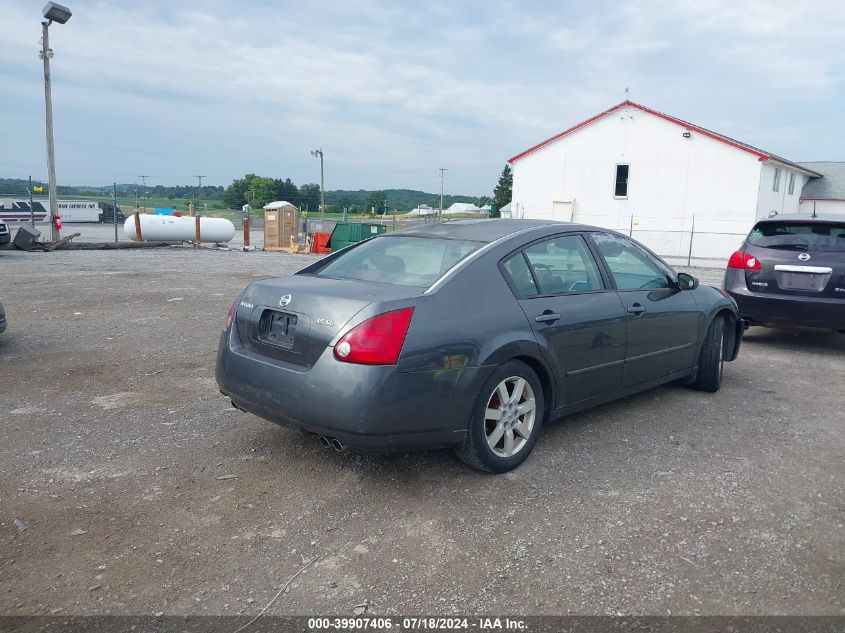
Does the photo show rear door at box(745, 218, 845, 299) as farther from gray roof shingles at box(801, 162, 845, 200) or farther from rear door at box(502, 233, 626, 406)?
gray roof shingles at box(801, 162, 845, 200)

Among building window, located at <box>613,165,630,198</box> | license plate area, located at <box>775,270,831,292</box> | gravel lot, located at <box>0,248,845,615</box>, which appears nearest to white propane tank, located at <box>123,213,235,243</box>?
building window, located at <box>613,165,630,198</box>

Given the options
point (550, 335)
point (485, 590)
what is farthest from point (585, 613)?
point (550, 335)

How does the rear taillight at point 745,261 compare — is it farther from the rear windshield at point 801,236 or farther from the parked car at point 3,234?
the parked car at point 3,234

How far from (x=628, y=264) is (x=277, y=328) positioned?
2.74 metres

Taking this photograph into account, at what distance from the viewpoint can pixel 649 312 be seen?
5027 millimetres

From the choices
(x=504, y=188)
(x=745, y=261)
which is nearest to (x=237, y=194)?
(x=504, y=188)

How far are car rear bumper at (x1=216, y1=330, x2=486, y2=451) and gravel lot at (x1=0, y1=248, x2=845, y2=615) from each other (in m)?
0.39

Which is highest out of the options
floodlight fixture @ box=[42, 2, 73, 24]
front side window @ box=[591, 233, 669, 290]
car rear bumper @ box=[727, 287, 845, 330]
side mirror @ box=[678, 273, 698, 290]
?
floodlight fixture @ box=[42, 2, 73, 24]

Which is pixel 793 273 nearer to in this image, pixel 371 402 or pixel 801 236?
pixel 801 236

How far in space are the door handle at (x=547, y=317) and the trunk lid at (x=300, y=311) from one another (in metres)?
0.81

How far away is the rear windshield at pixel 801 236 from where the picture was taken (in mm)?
7465

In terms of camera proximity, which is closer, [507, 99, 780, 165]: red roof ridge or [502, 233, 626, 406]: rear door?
[502, 233, 626, 406]: rear door

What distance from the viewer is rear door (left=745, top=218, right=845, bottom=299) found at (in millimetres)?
7371

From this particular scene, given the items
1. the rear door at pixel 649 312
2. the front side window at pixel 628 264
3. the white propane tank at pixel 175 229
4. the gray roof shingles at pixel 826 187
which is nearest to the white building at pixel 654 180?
the gray roof shingles at pixel 826 187
